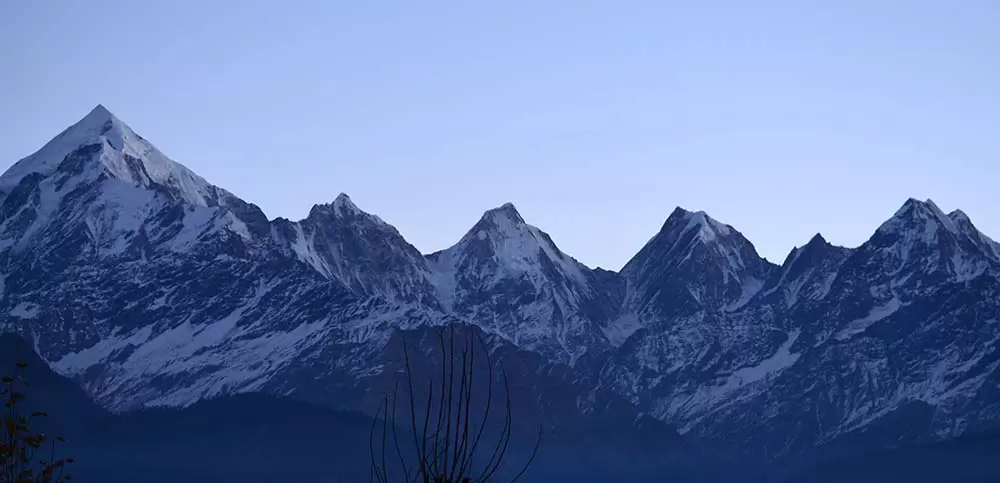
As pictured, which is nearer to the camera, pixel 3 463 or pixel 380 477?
pixel 380 477

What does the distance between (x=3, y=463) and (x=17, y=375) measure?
1.67 metres

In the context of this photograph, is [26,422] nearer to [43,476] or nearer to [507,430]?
[43,476]

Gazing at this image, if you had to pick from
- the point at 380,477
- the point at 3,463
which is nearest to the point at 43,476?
the point at 3,463

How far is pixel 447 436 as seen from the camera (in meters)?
25.2

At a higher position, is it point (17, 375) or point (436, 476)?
point (17, 375)

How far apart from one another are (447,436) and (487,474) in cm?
112

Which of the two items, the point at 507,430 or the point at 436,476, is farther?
the point at 507,430

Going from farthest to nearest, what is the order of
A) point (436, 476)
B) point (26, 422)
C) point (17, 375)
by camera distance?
point (17, 375) → point (26, 422) → point (436, 476)

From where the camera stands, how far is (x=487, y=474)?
2605cm

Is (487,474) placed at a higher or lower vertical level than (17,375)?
lower

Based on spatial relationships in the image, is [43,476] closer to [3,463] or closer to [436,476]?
[3,463]

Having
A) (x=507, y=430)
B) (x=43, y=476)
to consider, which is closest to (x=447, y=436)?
(x=507, y=430)

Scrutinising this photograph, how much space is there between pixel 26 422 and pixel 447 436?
5188mm

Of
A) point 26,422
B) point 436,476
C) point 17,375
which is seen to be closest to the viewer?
point 436,476
